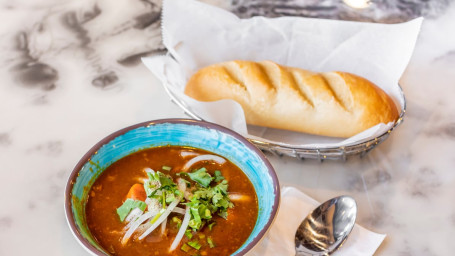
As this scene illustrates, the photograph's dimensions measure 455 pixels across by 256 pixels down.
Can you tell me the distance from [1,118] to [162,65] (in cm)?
46

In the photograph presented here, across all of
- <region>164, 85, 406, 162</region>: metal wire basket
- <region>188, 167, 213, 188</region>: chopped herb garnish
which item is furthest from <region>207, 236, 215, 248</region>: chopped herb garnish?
<region>164, 85, 406, 162</region>: metal wire basket

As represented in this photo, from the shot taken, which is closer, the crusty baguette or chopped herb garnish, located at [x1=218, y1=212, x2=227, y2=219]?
chopped herb garnish, located at [x1=218, y1=212, x2=227, y2=219]

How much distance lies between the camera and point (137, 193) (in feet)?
3.90

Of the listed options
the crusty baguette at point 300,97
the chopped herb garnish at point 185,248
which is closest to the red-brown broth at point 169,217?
the chopped herb garnish at point 185,248

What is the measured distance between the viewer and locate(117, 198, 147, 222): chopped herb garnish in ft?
3.76

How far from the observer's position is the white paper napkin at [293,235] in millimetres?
1218

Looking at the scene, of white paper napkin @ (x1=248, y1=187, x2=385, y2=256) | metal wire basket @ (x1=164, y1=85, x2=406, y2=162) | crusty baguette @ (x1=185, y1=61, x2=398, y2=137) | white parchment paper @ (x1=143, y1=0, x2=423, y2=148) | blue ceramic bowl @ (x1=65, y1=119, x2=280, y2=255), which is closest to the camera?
blue ceramic bowl @ (x1=65, y1=119, x2=280, y2=255)

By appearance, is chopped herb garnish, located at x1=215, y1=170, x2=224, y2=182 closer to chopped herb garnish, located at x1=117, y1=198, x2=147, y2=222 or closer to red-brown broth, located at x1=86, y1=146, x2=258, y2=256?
red-brown broth, located at x1=86, y1=146, x2=258, y2=256

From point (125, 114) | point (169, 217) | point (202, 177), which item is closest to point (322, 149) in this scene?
point (202, 177)

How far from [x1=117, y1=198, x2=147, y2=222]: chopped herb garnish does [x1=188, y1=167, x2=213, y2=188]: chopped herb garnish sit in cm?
13

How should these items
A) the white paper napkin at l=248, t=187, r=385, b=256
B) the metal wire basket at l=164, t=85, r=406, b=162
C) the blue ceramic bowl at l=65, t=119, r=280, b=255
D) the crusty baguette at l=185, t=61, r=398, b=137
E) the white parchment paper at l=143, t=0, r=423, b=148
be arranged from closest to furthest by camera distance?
the blue ceramic bowl at l=65, t=119, r=280, b=255, the white paper napkin at l=248, t=187, r=385, b=256, the metal wire basket at l=164, t=85, r=406, b=162, the crusty baguette at l=185, t=61, r=398, b=137, the white parchment paper at l=143, t=0, r=423, b=148

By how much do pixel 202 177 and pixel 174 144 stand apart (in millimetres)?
141

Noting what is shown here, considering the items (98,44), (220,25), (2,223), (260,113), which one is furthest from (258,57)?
(2,223)

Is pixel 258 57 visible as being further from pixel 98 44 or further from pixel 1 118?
pixel 1 118
